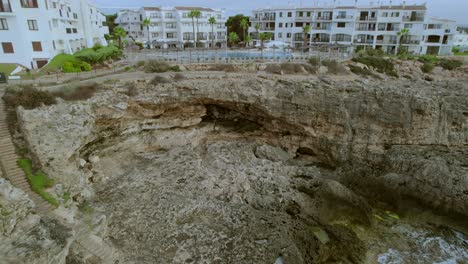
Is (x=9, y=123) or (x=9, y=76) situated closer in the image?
(x=9, y=123)

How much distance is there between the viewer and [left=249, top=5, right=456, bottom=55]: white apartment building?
65.1 meters

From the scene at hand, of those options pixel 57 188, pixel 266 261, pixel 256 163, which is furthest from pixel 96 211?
pixel 256 163

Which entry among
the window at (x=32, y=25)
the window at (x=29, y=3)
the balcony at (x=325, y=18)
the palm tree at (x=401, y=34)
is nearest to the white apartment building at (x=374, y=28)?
the balcony at (x=325, y=18)

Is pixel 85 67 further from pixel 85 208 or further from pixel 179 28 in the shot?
pixel 179 28

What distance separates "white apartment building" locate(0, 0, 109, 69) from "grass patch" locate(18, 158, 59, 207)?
2426 cm

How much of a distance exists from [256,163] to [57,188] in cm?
1776

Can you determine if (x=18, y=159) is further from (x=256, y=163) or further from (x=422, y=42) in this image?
(x=422, y=42)

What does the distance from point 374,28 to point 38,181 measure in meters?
71.6

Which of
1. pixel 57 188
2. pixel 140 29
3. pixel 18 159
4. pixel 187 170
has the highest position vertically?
pixel 140 29

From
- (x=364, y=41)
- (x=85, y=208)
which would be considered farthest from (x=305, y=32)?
(x=85, y=208)

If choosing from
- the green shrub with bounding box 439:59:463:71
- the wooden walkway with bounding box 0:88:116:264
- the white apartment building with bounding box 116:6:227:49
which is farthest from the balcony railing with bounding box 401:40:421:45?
the wooden walkway with bounding box 0:88:116:264

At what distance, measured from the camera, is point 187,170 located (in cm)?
2753

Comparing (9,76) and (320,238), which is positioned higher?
(9,76)

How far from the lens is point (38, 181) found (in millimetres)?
18406
